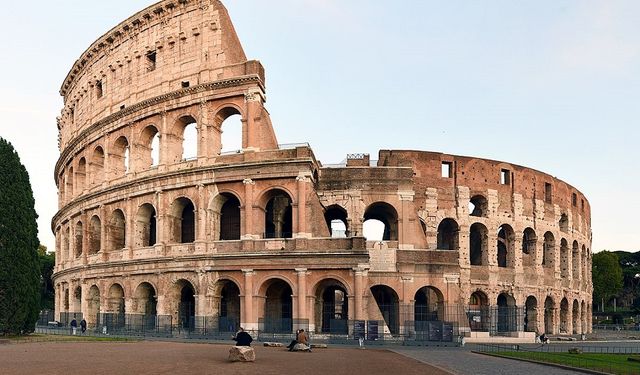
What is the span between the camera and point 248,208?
29.5 m

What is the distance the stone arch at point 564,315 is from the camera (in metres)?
43.0

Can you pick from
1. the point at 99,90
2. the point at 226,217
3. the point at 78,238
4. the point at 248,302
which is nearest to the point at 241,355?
the point at 248,302

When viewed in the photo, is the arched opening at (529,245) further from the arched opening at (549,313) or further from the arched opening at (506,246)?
the arched opening at (549,313)

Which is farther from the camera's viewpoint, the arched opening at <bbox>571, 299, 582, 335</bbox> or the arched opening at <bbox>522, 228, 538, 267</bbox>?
the arched opening at <bbox>571, 299, 582, 335</bbox>

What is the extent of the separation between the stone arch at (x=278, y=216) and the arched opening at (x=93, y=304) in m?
11.3

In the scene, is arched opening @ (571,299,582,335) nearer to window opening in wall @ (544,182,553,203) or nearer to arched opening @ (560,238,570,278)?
arched opening @ (560,238,570,278)

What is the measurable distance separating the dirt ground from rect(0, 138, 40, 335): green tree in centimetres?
598

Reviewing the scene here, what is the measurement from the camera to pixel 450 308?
97.5ft

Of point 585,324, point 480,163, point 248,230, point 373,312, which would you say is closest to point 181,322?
point 248,230

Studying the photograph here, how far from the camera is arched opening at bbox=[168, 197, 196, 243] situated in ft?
104

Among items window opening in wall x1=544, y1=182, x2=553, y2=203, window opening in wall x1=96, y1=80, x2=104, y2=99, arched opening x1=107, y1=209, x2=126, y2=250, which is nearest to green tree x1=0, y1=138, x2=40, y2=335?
arched opening x1=107, y1=209, x2=126, y2=250

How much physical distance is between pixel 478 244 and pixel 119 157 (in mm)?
22529

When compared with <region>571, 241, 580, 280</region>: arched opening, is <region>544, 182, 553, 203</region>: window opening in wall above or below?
above

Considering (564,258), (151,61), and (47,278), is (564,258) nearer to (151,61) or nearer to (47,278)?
(151,61)
